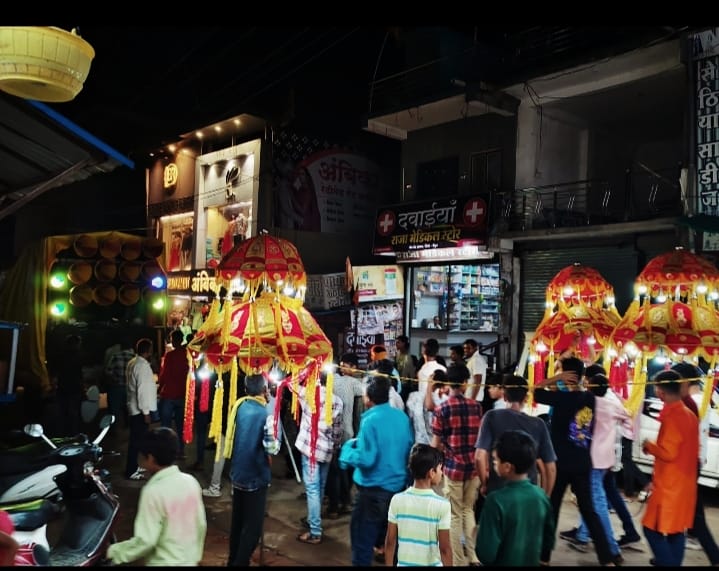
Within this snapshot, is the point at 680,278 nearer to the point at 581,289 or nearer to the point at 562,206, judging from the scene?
the point at 581,289

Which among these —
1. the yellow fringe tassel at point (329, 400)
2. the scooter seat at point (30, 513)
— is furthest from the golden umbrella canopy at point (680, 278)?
the scooter seat at point (30, 513)

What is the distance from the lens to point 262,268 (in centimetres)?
691

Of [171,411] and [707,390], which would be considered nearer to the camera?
[707,390]

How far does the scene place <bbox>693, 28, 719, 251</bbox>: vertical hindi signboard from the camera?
10797mm

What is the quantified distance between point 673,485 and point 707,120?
802 cm

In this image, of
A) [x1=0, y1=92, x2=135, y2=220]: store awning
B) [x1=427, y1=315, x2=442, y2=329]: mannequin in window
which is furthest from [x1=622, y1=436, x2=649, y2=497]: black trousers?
[x1=427, y1=315, x2=442, y2=329]: mannequin in window

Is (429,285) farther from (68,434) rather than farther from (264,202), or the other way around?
(68,434)

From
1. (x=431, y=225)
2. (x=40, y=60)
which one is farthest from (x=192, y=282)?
(x=40, y=60)

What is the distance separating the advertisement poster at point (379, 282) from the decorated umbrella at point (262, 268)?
9.31 metres

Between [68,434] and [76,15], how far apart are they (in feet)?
32.7

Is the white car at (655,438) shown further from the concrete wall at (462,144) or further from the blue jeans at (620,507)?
the concrete wall at (462,144)

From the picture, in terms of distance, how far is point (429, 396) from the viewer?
7496mm

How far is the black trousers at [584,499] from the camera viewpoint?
608 cm

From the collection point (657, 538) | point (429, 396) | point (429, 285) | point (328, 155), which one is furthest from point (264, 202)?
point (657, 538)
